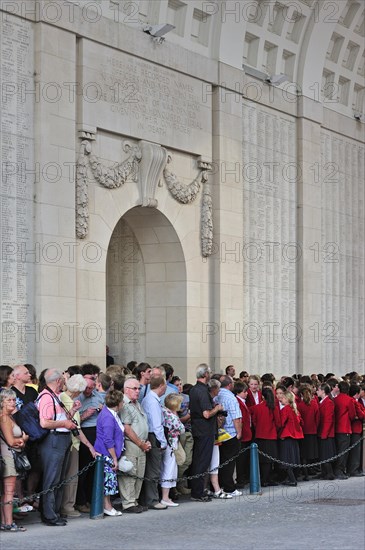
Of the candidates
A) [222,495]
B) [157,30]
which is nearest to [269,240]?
[157,30]

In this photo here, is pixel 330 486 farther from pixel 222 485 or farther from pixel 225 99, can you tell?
pixel 225 99

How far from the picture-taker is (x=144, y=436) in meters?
14.1

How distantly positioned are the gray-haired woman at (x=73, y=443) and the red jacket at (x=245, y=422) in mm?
3629

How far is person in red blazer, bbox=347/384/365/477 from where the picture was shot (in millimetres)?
18895

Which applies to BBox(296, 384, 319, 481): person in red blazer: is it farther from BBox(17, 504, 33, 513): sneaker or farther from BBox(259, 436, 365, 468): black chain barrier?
BBox(17, 504, 33, 513): sneaker

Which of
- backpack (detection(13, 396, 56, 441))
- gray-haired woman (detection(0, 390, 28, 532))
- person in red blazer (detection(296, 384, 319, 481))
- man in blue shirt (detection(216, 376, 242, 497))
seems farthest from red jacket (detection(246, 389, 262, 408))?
gray-haired woman (detection(0, 390, 28, 532))

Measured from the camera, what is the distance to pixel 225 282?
24.0 m

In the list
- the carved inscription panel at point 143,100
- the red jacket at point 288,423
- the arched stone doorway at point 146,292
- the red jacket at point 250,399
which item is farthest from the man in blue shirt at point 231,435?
the arched stone doorway at point 146,292

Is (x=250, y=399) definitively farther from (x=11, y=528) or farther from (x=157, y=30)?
(x=157, y=30)

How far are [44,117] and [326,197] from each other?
1120 centimetres

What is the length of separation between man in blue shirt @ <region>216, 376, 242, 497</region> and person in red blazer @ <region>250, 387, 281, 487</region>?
113 cm

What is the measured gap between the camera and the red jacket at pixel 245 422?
54.7 feet

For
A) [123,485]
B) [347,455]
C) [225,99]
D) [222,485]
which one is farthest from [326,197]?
[123,485]

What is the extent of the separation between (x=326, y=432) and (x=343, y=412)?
50cm
